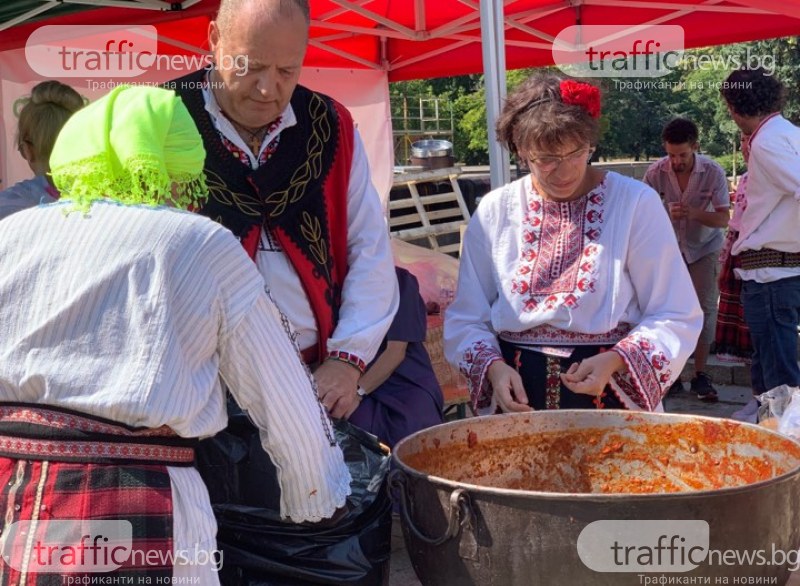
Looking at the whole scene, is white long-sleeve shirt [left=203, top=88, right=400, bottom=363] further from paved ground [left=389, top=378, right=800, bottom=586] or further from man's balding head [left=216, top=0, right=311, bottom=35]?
paved ground [left=389, top=378, right=800, bottom=586]

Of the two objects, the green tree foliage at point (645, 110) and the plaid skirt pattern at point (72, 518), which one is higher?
the green tree foliage at point (645, 110)

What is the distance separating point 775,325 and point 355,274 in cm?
337

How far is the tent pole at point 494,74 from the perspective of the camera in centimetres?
380

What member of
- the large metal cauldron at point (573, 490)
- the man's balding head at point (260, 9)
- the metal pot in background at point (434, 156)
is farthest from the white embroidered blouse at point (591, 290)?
the metal pot in background at point (434, 156)

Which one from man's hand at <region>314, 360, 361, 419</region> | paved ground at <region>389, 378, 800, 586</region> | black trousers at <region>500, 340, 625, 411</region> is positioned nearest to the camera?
man's hand at <region>314, 360, 361, 419</region>

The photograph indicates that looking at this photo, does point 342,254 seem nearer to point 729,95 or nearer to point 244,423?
point 244,423

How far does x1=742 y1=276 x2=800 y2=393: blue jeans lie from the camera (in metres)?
5.05

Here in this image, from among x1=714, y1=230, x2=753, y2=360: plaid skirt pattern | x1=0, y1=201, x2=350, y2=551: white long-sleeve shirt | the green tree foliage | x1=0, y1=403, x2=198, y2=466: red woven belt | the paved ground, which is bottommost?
the paved ground

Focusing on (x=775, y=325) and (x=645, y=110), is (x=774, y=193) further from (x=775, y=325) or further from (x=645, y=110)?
(x=645, y=110)

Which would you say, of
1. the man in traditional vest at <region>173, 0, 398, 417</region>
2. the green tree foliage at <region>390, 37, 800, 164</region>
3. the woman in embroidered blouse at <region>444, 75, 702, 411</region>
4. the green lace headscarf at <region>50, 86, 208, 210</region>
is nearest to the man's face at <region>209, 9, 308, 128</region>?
the man in traditional vest at <region>173, 0, 398, 417</region>

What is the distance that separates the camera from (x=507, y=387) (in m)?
2.54

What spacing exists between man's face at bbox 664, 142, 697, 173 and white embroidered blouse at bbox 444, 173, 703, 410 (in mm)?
3912

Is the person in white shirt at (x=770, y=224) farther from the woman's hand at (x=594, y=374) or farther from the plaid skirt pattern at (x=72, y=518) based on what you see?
the plaid skirt pattern at (x=72, y=518)

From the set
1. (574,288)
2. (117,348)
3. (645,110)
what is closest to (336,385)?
(574,288)
